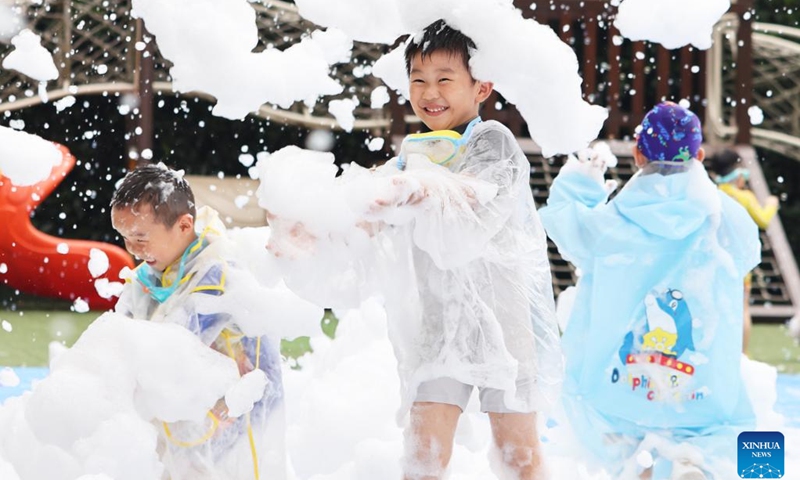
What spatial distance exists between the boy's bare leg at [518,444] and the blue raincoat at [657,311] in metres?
1.03

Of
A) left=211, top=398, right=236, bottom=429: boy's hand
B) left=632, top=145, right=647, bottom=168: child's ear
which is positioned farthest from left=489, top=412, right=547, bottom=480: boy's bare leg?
left=632, top=145, right=647, bottom=168: child's ear

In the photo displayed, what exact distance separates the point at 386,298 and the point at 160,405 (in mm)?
606

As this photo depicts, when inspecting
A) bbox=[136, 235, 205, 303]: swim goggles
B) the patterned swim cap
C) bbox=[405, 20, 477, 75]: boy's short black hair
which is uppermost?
bbox=[405, 20, 477, 75]: boy's short black hair

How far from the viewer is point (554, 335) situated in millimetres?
2926

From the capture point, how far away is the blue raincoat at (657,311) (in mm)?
3773

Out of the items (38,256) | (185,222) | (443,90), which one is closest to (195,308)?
(185,222)

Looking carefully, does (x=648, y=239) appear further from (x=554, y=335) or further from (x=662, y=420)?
(x=554, y=335)

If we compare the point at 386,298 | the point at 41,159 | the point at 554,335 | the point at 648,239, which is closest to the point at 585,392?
the point at 648,239

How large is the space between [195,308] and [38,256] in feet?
19.5

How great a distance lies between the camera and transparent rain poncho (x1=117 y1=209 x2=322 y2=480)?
9.71 feet

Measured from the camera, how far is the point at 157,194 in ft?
9.85

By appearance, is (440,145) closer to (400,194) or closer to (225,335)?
(400,194)

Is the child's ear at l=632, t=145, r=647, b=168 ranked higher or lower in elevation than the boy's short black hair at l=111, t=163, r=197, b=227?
higher

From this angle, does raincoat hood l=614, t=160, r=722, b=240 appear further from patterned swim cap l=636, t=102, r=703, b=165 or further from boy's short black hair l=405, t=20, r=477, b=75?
boy's short black hair l=405, t=20, r=477, b=75
